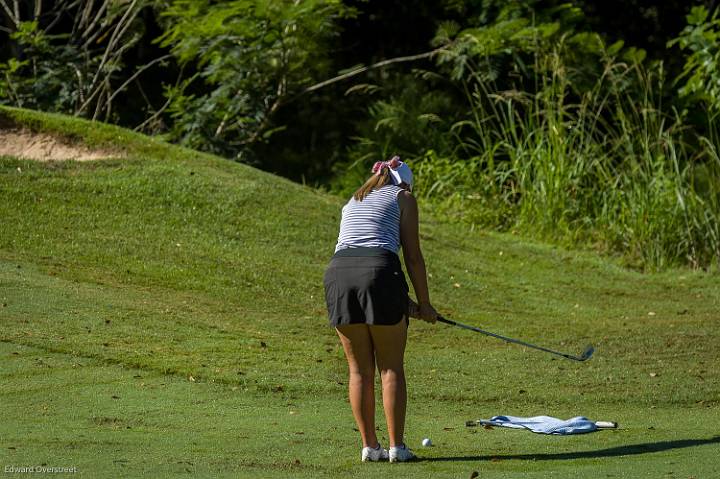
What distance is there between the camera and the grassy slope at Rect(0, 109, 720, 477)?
7.22m

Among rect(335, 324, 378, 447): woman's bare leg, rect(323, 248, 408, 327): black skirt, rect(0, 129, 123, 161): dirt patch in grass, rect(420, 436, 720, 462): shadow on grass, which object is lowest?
rect(0, 129, 123, 161): dirt patch in grass

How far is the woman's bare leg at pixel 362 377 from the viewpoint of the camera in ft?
22.1

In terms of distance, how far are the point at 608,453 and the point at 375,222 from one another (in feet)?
6.42

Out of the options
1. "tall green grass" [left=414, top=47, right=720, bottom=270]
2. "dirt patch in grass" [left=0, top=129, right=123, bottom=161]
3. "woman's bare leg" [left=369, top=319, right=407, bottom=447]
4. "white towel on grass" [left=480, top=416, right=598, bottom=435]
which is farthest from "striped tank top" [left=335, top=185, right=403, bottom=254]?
"dirt patch in grass" [left=0, top=129, right=123, bottom=161]

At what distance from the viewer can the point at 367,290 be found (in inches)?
257

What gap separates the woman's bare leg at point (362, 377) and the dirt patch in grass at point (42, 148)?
1216cm

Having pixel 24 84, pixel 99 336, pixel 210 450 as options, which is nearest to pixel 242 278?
pixel 99 336

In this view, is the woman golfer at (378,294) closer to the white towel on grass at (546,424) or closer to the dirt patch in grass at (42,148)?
the white towel on grass at (546,424)

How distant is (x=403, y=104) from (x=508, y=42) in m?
2.43

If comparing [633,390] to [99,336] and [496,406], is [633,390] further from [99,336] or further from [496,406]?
[99,336]

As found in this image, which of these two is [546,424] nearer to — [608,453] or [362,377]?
[608,453]

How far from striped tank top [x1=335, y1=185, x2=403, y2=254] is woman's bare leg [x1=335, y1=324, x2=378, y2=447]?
1.51ft

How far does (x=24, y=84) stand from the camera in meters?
21.5

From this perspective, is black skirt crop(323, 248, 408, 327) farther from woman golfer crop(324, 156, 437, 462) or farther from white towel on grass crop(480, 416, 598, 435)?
white towel on grass crop(480, 416, 598, 435)
